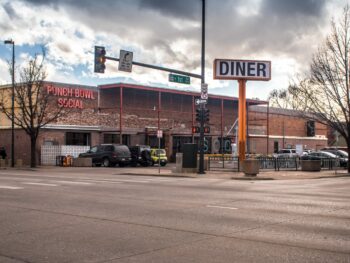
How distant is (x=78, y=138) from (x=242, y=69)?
19825 millimetres

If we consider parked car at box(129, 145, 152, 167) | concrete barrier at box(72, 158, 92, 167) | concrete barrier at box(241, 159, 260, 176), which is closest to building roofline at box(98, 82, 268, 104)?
parked car at box(129, 145, 152, 167)

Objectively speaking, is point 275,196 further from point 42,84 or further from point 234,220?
point 42,84

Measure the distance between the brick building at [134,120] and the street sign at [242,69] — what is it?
10758 mm

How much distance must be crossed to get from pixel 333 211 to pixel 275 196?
3627mm

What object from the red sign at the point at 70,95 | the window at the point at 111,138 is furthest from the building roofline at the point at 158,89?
the window at the point at 111,138

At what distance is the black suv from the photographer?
40.7m

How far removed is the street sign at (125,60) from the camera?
2653cm

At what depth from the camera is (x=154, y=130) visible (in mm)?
55906

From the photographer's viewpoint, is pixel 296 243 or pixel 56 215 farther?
pixel 56 215

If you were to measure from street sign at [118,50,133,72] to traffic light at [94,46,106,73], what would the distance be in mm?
1142

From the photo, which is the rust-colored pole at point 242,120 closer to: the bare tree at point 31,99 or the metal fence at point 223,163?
the metal fence at point 223,163

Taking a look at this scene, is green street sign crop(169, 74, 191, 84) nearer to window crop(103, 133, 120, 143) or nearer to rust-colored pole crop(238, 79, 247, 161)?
rust-colored pole crop(238, 79, 247, 161)

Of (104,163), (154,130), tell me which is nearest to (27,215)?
(104,163)

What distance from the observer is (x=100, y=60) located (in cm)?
2541
